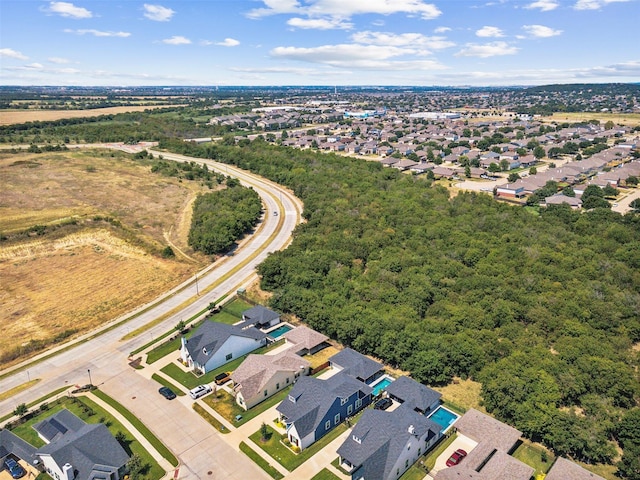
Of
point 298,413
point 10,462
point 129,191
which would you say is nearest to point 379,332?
point 298,413

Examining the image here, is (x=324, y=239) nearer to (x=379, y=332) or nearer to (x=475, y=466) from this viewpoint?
(x=379, y=332)

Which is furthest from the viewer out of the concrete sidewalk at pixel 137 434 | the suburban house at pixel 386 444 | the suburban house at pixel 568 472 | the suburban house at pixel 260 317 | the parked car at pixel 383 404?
the suburban house at pixel 260 317

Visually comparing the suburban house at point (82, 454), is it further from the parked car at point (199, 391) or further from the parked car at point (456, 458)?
→ the parked car at point (456, 458)

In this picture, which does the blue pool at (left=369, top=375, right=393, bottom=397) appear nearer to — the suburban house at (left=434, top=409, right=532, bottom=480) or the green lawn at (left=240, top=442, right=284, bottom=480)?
the suburban house at (left=434, top=409, right=532, bottom=480)

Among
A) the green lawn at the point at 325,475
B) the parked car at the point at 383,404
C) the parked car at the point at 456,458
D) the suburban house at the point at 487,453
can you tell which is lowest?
the green lawn at the point at 325,475

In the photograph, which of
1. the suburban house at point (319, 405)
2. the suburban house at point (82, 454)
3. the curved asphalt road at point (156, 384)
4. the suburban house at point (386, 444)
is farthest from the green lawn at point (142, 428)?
the suburban house at point (386, 444)

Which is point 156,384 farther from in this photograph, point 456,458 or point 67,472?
point 456,458

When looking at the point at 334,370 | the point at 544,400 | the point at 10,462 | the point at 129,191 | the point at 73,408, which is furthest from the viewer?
the point at 129,191
